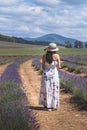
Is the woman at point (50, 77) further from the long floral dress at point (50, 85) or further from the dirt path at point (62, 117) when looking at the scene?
the dirt path at point (62, 117)

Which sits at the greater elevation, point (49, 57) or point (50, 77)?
point (49, 57)

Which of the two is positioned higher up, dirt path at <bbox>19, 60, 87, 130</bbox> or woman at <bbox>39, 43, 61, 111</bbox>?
woman at <bbox>39, 43, 61, 111</bbox>

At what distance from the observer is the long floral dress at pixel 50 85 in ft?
36.6

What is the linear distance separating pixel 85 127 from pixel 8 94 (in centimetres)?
290

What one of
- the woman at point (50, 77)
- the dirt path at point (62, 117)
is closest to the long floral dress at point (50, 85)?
the woman at point (50, 77)

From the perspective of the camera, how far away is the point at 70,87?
14742mm

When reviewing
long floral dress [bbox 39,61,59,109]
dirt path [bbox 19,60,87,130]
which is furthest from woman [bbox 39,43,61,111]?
dirt path [bbox 19,60,87,130]

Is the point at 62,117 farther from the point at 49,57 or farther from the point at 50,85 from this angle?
the point at 49,57

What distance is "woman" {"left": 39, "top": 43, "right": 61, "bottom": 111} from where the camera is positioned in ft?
36.3

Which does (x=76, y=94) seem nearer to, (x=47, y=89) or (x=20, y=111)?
(x=47, y=89)

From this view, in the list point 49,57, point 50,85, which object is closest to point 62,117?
point 50,85

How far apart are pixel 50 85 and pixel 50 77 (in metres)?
0.22

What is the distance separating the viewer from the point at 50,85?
11188 mm

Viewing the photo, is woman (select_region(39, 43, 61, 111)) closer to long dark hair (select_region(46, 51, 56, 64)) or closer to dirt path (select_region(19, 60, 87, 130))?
long dark hair (select_region(46, 51, 56, 64))
